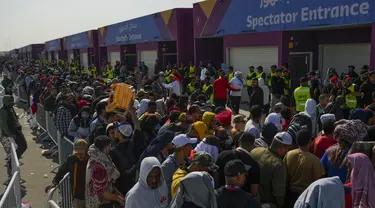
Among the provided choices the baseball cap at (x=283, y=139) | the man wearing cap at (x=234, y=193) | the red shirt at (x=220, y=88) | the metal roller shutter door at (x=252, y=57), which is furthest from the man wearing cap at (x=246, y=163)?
the metal roller shutter door at (x=252, y=57)

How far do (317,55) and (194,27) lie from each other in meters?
7.34

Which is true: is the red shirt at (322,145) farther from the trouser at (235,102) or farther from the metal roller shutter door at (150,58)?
the metal roller shutter door at (150,58)

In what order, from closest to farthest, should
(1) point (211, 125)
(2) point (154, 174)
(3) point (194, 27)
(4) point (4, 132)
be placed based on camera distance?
(2) point (154, 174) < (1) point (211, 125) < (4) point (4, 132) < (3) point (194, 27)

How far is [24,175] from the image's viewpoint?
8.61 metres

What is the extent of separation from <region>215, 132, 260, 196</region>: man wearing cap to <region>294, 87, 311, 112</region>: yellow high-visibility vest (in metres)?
4.87

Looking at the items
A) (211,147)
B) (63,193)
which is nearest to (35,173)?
(63,193)

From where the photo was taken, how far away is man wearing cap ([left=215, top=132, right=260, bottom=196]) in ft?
13.3

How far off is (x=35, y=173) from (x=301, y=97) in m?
6.58

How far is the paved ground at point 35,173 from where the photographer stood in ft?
23.8

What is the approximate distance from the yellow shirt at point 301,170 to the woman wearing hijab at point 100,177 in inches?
79.9

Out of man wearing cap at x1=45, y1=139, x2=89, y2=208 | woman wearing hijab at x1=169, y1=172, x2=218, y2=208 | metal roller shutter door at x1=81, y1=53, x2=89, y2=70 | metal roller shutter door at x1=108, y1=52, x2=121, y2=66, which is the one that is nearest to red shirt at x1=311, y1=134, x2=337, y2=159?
woman wearing hijab at x1=169, y1=172, x2=218, y2=208

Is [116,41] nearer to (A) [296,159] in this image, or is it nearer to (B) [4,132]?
(B) [4,132]

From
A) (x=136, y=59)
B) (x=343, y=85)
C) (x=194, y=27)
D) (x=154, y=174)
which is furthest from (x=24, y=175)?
(x=136, y=59)

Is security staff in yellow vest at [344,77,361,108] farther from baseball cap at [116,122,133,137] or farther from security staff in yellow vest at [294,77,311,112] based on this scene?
baseball cap at [116,122,133,137]
